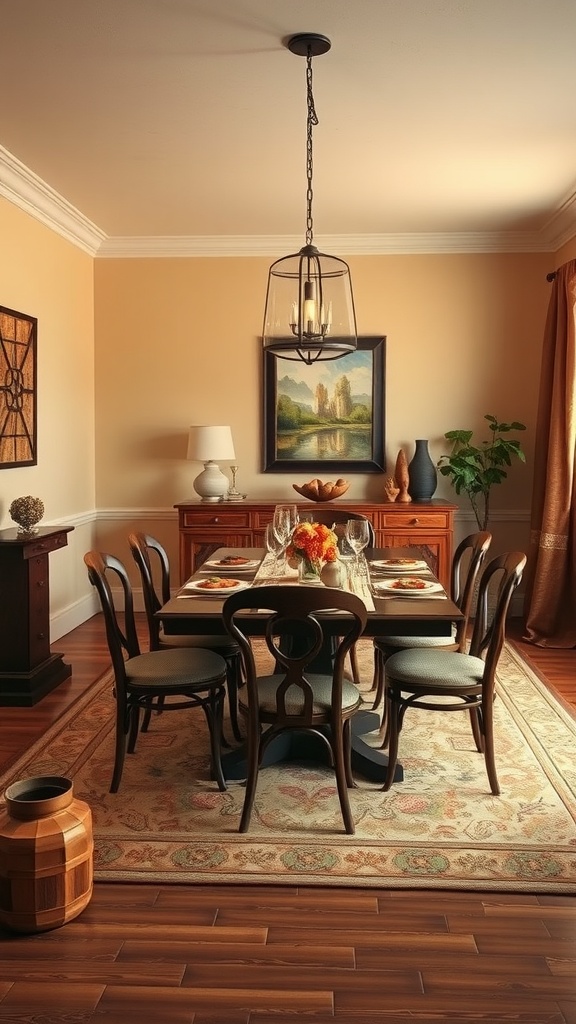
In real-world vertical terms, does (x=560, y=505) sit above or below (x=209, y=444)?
below

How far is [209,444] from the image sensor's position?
21.0 feet

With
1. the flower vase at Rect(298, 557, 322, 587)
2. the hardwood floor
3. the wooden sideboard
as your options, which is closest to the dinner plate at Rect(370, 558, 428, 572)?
the flower vase at Rect(298, 557, 322, 587)

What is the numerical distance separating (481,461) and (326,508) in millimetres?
1257

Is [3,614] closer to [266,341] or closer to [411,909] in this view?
[266,341]

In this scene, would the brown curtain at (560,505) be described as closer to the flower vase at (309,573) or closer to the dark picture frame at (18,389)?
the flower vase at (309,573)

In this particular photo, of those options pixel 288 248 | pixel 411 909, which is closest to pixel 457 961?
pixel 411 909

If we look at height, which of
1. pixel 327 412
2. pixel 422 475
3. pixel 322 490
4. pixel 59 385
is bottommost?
pixel 322 490

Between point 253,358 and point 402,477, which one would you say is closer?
point 402,477

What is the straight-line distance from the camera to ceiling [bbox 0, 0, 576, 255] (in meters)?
3.24

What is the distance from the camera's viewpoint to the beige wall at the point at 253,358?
22.0 ft

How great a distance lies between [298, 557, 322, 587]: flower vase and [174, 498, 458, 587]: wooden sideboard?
2.54 m

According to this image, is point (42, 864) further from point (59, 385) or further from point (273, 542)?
point (59, 385)

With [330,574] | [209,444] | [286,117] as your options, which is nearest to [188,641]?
[330,574]

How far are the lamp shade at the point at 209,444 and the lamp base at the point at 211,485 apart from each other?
12 centimetres
